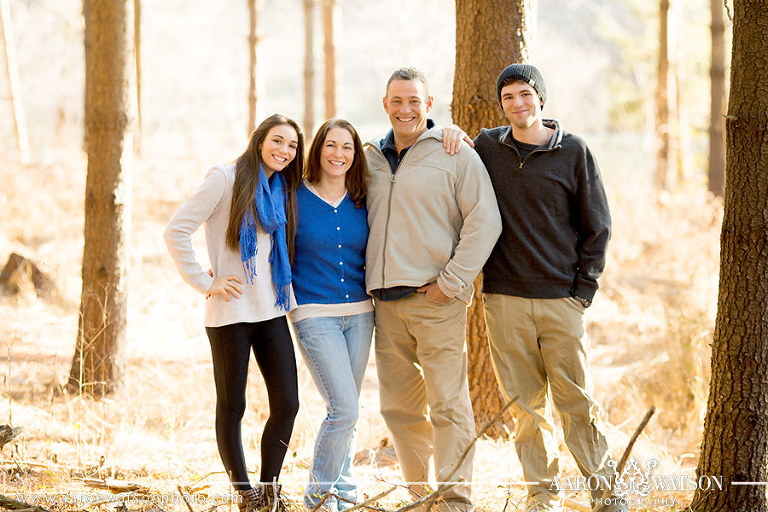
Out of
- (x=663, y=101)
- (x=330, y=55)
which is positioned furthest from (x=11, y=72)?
(x=663, y=101)

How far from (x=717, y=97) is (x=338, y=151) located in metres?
12.5

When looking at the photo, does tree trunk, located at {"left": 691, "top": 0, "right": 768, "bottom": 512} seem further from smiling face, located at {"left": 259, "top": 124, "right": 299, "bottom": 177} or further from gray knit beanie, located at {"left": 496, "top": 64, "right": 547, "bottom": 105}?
smiling face, located at {"left": 259, "top": 124, "right": 299, "bottom": 177}

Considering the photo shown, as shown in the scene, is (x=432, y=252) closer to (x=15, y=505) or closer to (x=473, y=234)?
(x=473, y=234)

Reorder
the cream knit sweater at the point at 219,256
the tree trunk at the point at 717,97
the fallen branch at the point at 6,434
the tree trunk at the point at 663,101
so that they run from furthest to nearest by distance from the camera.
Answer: the tree trunk at the point at 663,101 < the tree trunk at the point at 717,97 < the cream knit sweater at the point at 219,256 < the fallen branch at the point at 6,434

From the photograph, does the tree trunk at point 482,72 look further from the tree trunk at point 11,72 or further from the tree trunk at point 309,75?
the tree trunk at point 11,72

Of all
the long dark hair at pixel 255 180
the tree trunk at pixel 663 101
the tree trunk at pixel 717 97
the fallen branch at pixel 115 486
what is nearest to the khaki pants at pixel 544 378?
the long dark hair at pixel 255 180

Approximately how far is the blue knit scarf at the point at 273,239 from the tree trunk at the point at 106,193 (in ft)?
8.31

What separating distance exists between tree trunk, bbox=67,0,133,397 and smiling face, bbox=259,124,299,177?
2529 millimetres

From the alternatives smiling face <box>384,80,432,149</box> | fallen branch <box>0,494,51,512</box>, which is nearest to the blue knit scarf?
smiling face <box>384,80,432,149</box>

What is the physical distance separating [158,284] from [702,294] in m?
6.45

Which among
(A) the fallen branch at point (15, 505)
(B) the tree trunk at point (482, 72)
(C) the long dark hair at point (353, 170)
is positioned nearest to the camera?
(A) the fallen branch at point (15, 505)

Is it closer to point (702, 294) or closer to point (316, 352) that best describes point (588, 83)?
point (702, 294)

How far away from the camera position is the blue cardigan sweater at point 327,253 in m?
3.72

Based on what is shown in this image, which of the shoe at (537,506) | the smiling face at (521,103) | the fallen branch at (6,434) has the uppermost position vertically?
the smiling face at (521,103)
